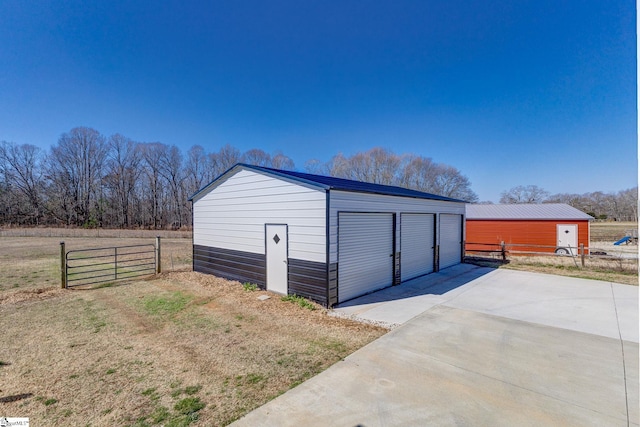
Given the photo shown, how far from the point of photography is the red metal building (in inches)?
603

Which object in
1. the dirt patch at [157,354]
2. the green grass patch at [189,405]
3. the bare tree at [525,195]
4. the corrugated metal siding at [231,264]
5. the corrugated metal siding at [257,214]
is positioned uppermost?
the bare tree at [525,195]

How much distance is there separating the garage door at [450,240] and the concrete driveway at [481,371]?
4.28 m

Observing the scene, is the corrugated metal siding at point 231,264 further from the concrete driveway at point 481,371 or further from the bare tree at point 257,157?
the bare tree at point 257,157

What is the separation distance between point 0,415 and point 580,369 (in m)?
6.74

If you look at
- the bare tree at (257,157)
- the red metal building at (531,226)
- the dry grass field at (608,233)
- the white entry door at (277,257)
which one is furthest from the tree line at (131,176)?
the white entry door at (277,257)

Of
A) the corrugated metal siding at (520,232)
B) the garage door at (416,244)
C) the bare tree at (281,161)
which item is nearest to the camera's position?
the garage door at (416,244)

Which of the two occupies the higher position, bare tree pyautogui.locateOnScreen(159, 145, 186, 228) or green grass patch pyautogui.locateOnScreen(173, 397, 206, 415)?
bare tree pyautogui.locateOnScreen(159, 145, 186, 228)

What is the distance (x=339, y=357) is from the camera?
396 cm

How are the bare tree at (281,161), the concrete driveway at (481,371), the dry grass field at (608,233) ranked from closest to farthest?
the concrete driveway at (481,371)
the dry grass field at (608,233)
the bare tree at (281,161)

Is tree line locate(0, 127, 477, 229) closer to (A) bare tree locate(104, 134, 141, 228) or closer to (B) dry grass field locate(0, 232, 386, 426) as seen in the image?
(A) bare tree locate(104, 134, 141, 228)

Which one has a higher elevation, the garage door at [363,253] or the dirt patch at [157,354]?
the garage door at [363,253]

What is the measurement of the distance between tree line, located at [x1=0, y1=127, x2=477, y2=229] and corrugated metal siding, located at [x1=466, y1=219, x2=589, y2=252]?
1765 cm

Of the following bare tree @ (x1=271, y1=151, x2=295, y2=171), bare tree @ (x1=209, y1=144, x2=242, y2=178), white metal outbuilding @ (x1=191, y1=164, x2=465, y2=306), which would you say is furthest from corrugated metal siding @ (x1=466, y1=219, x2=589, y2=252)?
bare tree @ (x1=209, y1=144, x2=242, y2=178)

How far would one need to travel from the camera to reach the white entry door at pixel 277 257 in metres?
7.12
